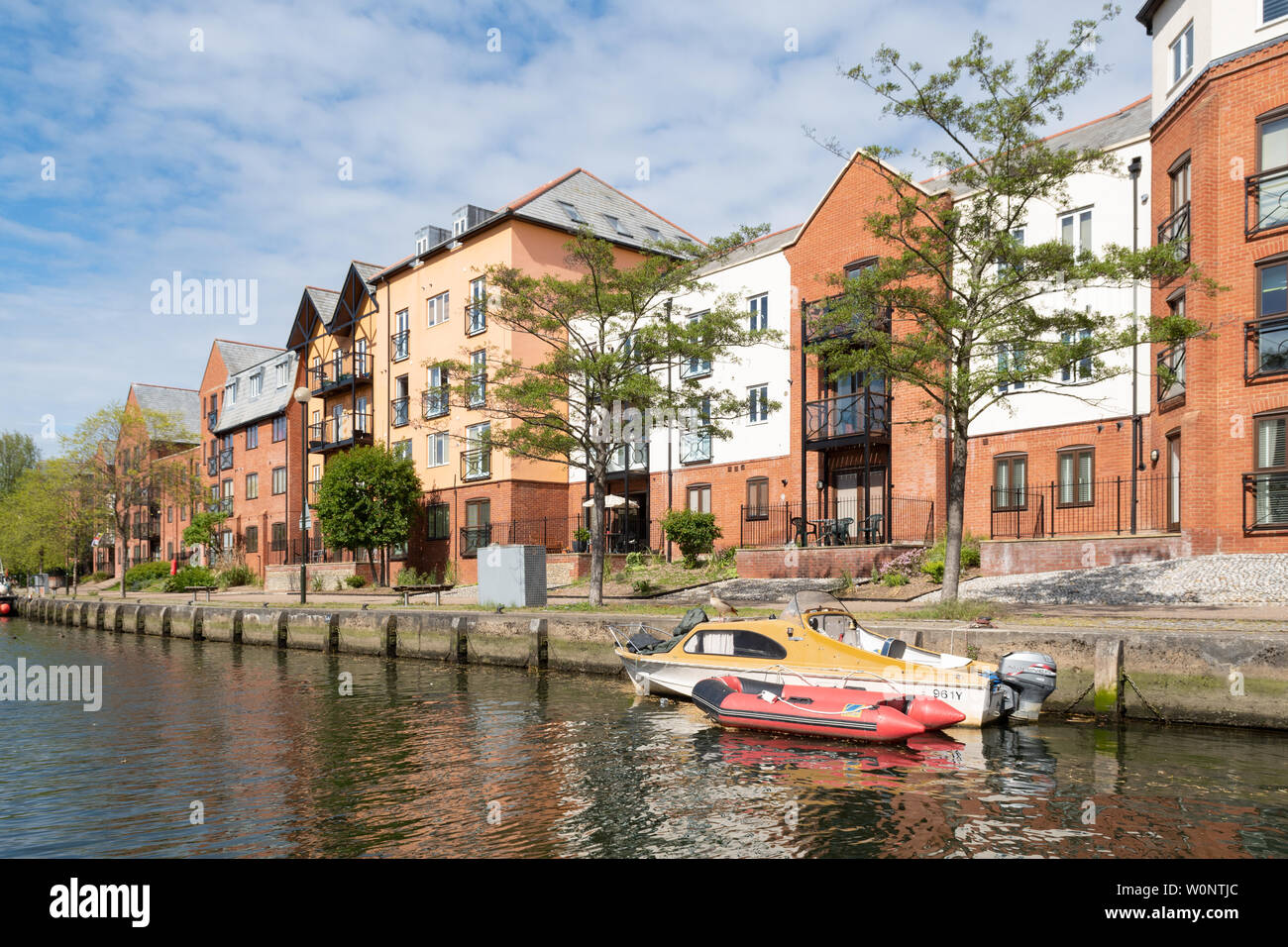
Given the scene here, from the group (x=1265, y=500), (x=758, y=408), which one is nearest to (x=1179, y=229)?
(x=1265, y=500)

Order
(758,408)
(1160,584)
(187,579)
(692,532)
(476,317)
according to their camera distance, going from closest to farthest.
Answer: (1160,584) < (692,532) < (758,408) < (476,317) < (187,579)

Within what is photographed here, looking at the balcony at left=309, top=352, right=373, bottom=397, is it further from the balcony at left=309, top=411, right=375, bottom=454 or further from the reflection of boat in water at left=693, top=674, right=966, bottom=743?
the reflection of boat in water at left=693, top=674, right=966, bottom=743

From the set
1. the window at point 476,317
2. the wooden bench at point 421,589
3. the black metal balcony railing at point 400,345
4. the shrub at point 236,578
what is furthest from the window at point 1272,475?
the shrub at point 236,578

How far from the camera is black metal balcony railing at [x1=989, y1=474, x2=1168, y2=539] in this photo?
24.3m

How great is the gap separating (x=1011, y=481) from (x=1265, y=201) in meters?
9.30

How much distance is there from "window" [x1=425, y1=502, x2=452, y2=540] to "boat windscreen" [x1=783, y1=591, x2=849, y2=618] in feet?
90.4

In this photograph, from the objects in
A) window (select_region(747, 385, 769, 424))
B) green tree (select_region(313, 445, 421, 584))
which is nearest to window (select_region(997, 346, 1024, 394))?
window (select_region(747, 385, 769, 424))

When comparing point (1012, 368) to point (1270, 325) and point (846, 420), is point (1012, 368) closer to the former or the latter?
point (1270, 325)

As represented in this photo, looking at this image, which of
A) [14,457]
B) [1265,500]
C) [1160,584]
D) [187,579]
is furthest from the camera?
[14,457]

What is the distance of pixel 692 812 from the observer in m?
9.67

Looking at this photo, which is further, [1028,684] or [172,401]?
[172,401]

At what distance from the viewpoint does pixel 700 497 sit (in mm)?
35531
